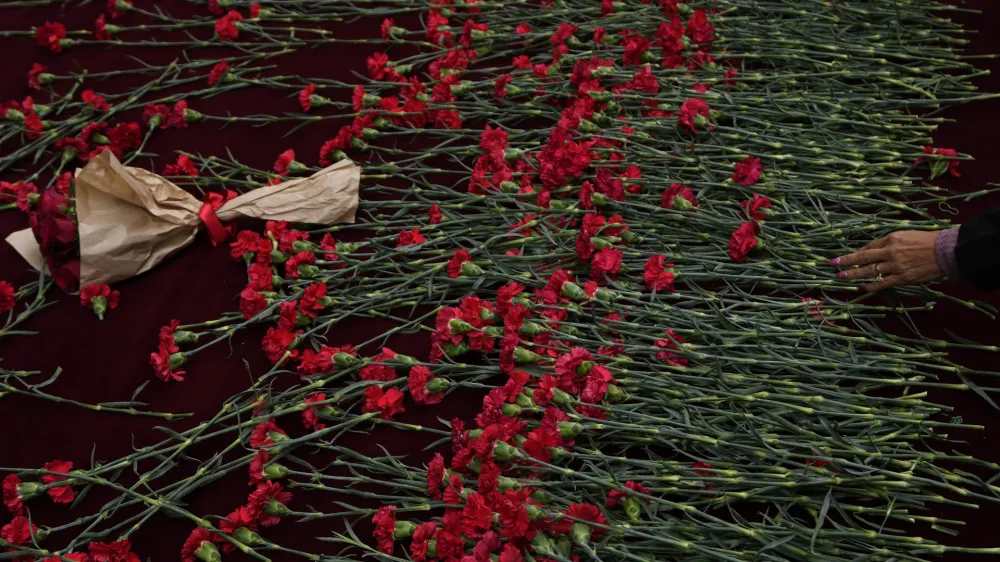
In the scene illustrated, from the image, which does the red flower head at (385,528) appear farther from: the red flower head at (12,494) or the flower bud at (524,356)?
the red flower head at (12,494)

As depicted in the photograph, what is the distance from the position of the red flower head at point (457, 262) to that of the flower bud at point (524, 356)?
23 cm

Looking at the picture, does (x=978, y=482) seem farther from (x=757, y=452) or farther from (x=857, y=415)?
(x=757, y=452)

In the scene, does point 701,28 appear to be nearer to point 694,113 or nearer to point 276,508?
point 694,113

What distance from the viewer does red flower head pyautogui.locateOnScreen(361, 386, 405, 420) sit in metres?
1.53

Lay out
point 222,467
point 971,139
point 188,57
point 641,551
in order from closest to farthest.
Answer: point 641,551 → point 222,467 → point 971,139 → point 188,57

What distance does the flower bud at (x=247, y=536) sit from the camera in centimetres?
142

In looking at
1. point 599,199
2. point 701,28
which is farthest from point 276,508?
point 701,28

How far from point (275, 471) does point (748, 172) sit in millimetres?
1013

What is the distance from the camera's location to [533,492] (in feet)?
4.38

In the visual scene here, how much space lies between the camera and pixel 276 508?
4.72ft

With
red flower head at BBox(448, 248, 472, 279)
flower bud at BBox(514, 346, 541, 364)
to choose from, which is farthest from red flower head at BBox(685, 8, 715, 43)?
flower bud at BBox(514, 346, 541, 364)

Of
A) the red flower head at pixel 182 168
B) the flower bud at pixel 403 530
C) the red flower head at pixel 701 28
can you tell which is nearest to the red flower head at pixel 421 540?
the flower bud at pixel 403 530

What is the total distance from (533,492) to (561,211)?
589 millimetres

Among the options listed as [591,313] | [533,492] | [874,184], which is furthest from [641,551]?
[874,184]
